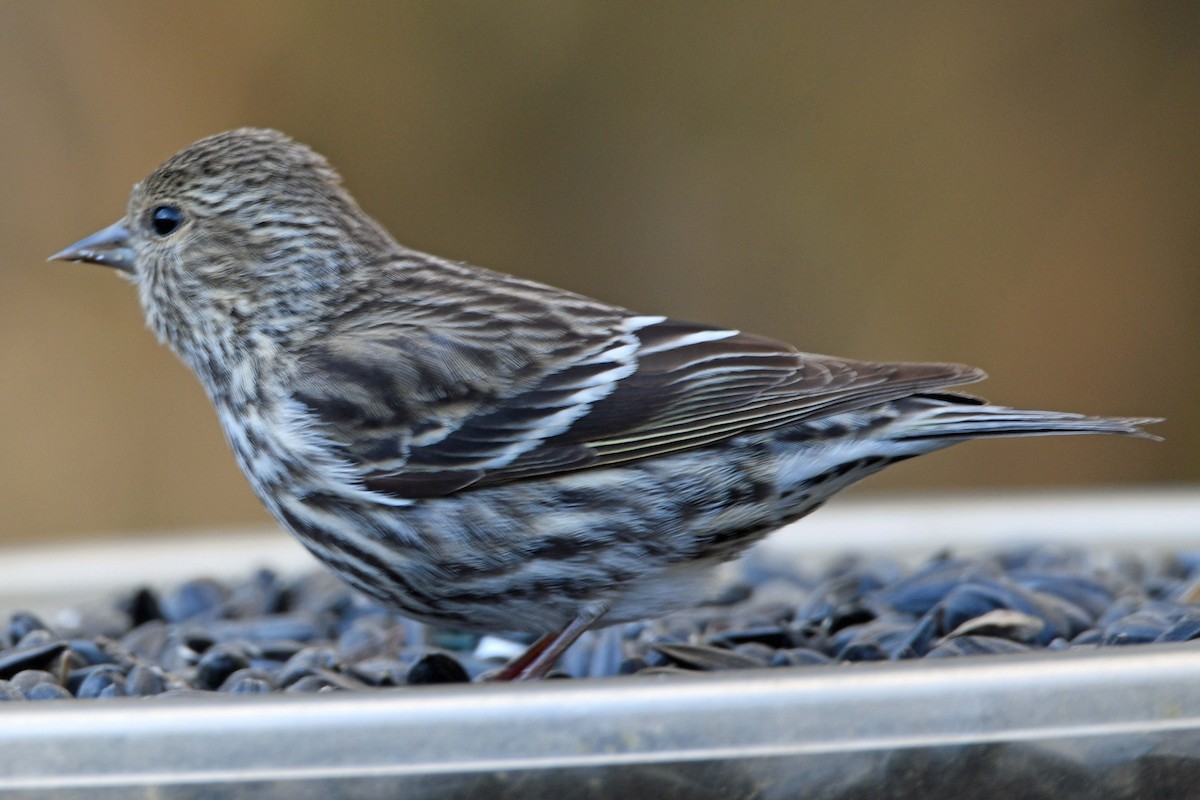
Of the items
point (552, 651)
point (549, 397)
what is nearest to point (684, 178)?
point (549, 397)

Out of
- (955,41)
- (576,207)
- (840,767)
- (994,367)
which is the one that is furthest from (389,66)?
(840,767)

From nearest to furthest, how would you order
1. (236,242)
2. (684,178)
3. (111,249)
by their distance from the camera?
(236,242) → (111,249) → (684,178)

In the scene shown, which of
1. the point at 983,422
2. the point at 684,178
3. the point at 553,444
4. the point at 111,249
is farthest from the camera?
the point at 684,178

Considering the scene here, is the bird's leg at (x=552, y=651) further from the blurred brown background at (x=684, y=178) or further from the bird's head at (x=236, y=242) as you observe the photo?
the blurred brown background at (x=684, y=178)

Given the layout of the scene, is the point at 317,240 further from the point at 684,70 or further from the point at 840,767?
the point at 684,70

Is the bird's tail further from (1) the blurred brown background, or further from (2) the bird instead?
(1) the blurred brown background

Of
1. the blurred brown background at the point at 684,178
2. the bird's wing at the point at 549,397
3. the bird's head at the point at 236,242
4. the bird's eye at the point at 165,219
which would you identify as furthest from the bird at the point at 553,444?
the blurred brown background at the point at 684,178

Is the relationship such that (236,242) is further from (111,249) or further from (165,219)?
(111,249)
